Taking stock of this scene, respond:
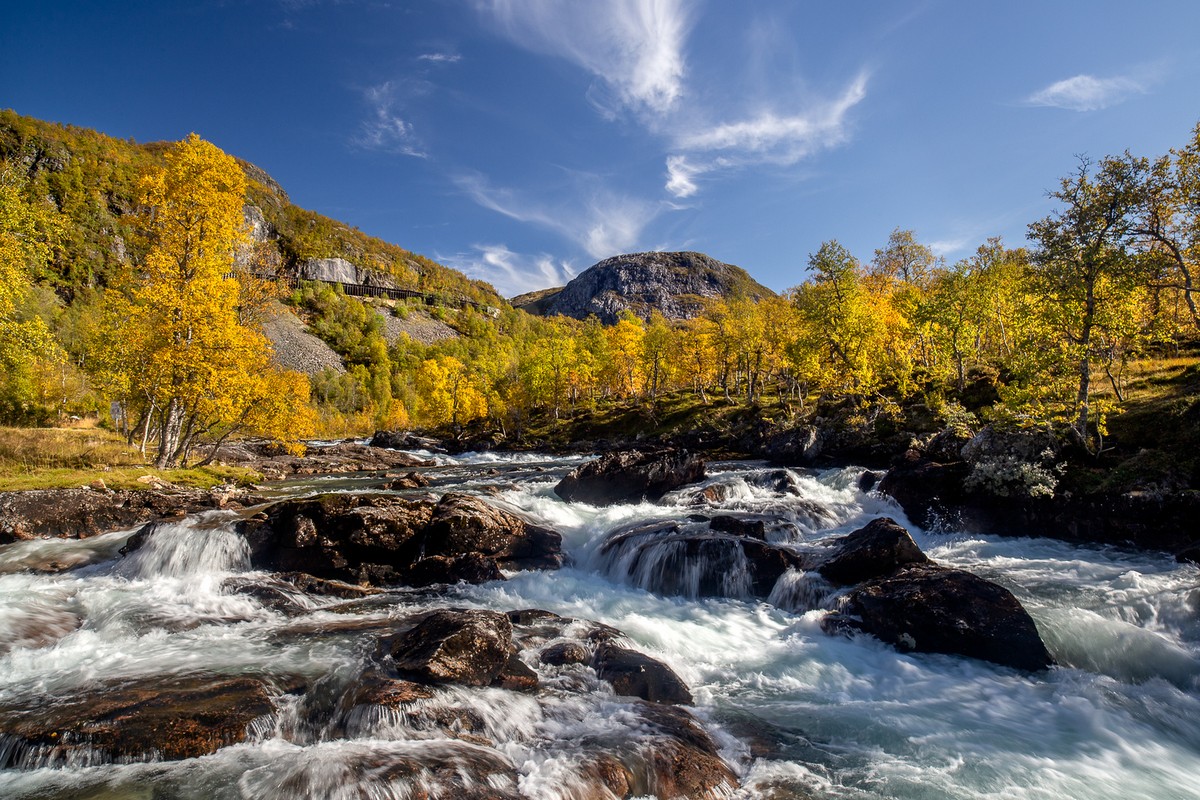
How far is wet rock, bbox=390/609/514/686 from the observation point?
860 centimetres

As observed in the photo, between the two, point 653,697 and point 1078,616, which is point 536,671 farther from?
point 1078,616

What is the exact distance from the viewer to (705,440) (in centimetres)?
5303

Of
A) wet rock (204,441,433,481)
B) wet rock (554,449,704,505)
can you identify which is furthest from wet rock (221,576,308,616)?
wet rock (204,441,433,481)

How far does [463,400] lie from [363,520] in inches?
2437

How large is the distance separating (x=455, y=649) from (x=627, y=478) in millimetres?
19396

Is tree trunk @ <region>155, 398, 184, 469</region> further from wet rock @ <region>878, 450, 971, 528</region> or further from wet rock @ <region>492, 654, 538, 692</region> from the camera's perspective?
wet rock @ <region>878, 450, 971, 528</region>

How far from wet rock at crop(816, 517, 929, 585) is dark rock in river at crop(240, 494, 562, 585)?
8.96m

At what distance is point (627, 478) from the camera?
27.9 meters

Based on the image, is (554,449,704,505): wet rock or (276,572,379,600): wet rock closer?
(276,572,379,600): wet rock

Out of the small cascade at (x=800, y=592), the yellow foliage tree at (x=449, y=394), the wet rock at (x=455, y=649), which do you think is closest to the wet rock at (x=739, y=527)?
the small cascade at (x=800, y=592)

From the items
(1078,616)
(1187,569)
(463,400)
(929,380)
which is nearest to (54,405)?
(463,400)

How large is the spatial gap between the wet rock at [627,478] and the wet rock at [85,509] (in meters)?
15.5

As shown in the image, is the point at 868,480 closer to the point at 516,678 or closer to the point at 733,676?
the point at 733,676

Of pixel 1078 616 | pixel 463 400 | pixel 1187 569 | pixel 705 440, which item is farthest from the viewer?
pixel 463 400
